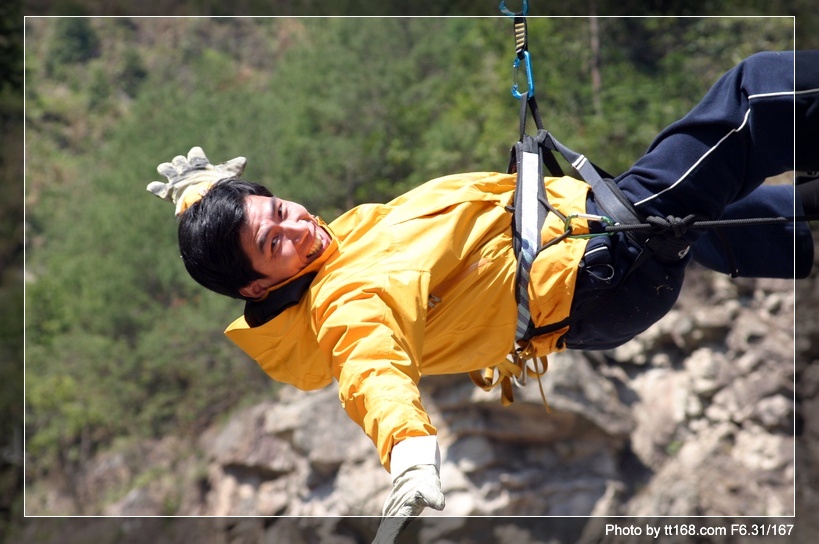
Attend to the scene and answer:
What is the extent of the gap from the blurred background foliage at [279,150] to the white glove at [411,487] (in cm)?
462

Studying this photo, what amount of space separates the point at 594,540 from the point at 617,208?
372 centimetres

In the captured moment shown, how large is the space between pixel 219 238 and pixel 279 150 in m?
5.27

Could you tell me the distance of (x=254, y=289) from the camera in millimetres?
1582

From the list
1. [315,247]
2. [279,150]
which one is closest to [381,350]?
[315,247]

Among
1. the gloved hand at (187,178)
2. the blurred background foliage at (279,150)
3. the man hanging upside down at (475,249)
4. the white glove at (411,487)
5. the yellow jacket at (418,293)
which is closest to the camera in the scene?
the white glove at (411,487)

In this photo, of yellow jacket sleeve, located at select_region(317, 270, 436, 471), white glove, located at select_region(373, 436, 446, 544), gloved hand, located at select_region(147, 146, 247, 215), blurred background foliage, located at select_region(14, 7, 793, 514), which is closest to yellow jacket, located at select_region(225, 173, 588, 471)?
yellow jacket sleeve, located at select_region(317, 270, 436, 471)

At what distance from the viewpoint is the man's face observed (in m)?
1.52

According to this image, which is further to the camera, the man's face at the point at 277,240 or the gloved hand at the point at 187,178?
the gloved hand at the point at 187,178

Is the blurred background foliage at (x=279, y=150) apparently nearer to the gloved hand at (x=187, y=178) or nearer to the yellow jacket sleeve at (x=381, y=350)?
the gloved hand at (x=187, y=178)

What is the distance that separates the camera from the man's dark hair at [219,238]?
1513 millimetres

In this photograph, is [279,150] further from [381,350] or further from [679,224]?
[381,350]

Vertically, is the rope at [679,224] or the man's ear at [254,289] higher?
the rope at [679,224]

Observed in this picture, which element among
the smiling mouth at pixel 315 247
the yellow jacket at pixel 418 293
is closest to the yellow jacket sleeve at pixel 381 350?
the yellow jacket at pixel 418 293

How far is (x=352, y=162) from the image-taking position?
644cm
